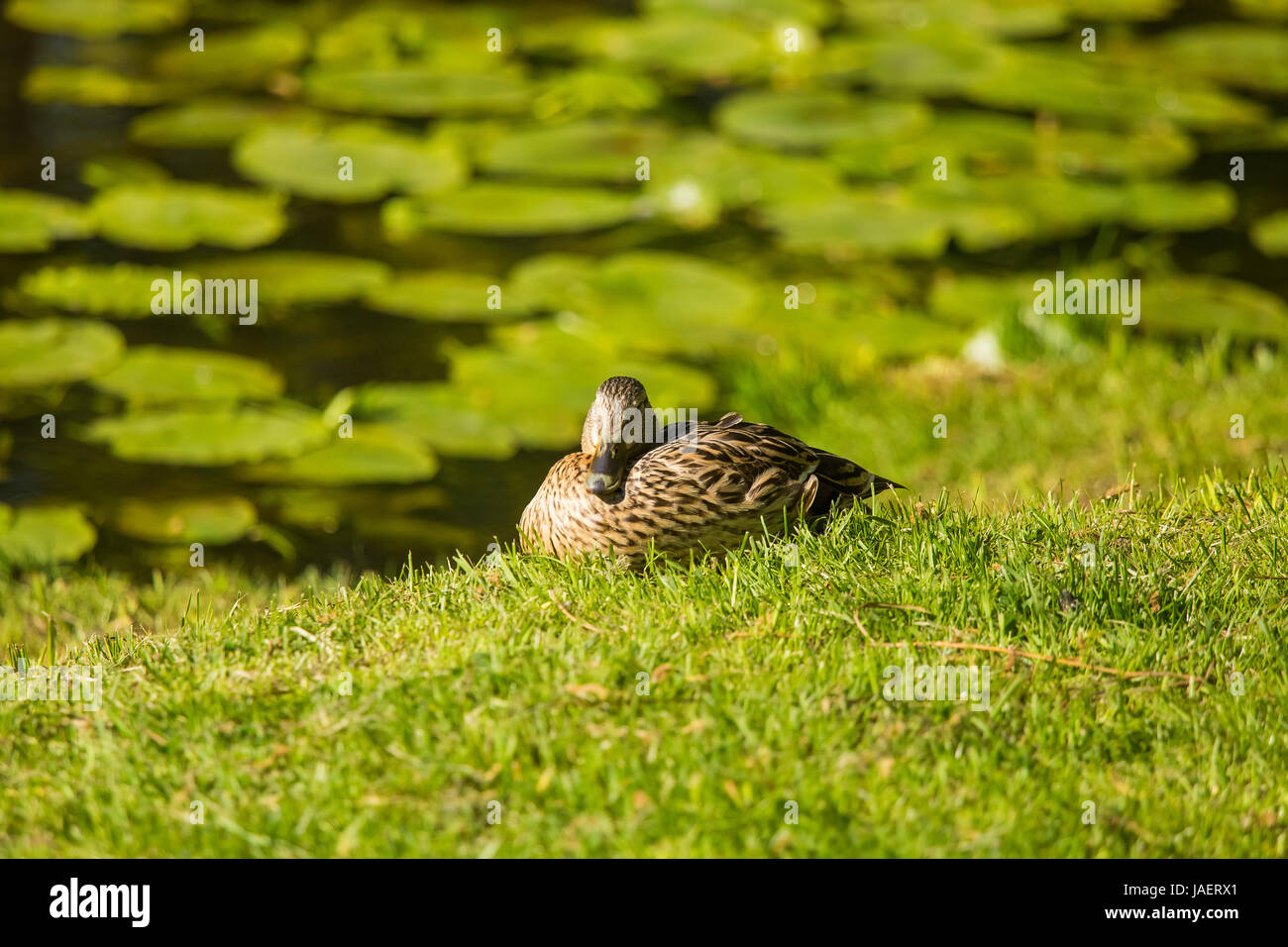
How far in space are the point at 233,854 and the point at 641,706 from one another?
84 centimetres

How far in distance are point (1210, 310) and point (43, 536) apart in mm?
5925

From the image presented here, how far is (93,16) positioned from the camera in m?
10.7

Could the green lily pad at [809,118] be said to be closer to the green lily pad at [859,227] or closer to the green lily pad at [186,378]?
the green lily pad at [859,227]

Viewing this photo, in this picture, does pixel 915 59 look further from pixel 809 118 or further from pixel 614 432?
pixel 614 432

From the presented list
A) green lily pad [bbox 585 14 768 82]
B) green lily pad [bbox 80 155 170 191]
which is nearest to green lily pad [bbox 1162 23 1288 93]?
green lily pad [bbox 585 14 768 82]

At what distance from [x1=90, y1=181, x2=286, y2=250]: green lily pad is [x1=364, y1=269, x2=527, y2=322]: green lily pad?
90 centimetres

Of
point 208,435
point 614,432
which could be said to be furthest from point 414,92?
point 614,432

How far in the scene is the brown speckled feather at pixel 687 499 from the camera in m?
3.58

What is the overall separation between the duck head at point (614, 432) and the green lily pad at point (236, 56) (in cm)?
740

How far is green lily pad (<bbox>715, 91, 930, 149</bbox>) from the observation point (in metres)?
9.41

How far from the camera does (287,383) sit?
735cm

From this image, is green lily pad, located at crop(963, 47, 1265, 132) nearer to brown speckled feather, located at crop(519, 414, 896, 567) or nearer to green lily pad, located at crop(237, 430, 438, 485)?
green lily pad, located at crop(237, 430, 438, 485)

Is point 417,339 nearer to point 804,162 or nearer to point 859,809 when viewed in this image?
point 804,162
